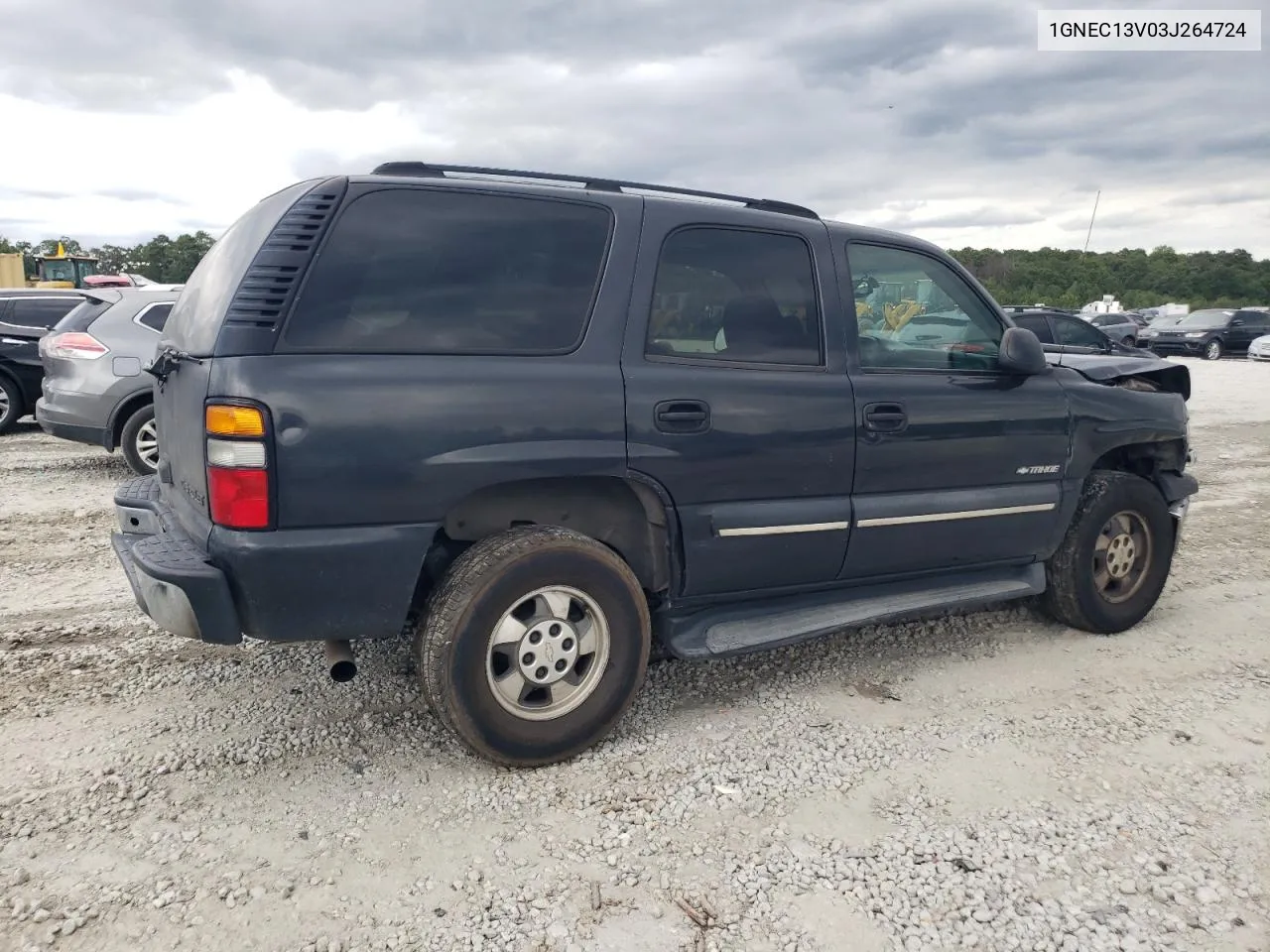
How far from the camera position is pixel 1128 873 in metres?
2.58

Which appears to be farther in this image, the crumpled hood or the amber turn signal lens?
the crumpled hood

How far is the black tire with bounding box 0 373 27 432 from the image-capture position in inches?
393

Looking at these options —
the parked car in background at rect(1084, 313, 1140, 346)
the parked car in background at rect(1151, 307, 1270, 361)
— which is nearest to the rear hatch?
the parked car in background at rect(1084, 313, 1140, 346)

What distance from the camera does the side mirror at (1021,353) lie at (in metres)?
3.84

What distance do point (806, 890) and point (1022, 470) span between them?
222cm

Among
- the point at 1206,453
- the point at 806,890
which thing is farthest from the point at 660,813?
the point at 1206,453

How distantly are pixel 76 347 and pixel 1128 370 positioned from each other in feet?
24.8

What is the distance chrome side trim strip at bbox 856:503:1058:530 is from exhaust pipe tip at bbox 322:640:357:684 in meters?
1.91

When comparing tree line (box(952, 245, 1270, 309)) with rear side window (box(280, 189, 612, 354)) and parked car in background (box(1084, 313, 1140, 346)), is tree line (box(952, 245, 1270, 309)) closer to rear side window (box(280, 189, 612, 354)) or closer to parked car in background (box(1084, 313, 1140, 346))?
parked car in background (box(1084, 313, 1140, 346))

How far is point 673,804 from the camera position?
290cm

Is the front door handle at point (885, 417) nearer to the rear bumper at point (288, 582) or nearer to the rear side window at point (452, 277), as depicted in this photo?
the rear side window at point (452, 277)

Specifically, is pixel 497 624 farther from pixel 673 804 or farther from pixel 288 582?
pixel 673 804

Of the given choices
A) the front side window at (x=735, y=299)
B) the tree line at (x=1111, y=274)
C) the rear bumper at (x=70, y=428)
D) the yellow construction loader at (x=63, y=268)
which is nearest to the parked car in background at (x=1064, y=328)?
the front side window at (x=735, y=299)

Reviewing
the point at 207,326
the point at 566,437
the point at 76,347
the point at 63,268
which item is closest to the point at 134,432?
the point at 76,347
